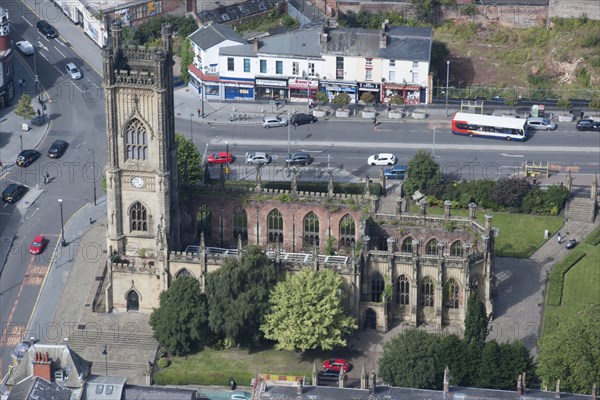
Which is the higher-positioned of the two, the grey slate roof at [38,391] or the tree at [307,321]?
the tree at [307,321]

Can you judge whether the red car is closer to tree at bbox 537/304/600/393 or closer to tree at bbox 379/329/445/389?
tree at bbox 379/329/445/389

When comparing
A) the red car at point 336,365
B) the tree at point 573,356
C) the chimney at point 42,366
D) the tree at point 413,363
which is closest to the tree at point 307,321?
the red car at point 336,365

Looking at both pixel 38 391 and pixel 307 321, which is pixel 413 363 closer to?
pixel 307 321

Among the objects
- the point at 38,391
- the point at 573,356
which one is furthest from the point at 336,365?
the point at 38,391

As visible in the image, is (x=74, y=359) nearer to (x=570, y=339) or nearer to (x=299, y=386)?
(x=299, y=386)

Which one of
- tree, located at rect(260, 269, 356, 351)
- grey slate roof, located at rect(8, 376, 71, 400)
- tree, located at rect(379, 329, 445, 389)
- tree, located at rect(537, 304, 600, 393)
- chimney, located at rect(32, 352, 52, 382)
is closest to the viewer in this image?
grey slate roof, located at rect(8, 376, 71, 400)

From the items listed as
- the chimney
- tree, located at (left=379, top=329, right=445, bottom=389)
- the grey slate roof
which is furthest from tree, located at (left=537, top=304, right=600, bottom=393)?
the chimney

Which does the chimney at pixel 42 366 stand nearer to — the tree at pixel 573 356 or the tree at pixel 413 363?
the tree at pixel 413 363
